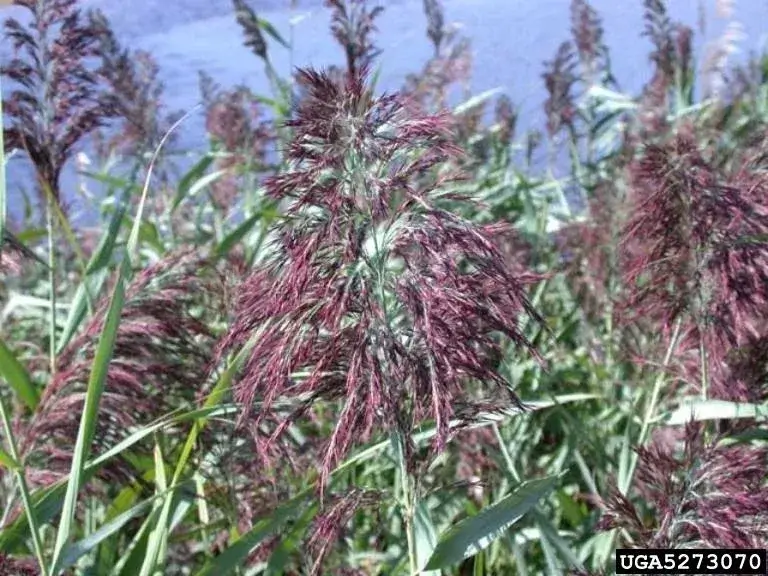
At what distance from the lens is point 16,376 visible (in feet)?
4.88

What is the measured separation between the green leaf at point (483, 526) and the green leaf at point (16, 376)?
0.64m

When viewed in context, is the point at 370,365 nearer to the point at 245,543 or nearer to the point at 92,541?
the point at 245,543

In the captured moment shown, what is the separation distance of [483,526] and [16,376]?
2.36ft

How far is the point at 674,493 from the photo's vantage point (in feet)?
3.98

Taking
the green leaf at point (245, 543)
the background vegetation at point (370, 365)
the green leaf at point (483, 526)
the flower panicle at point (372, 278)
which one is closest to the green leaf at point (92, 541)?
the background vegetation at point (370, 365)

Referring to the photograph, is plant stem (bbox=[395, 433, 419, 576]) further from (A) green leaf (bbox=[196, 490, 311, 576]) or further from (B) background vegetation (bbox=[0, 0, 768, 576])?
(A) green leaf (bbox=[196, 490, 311, 576])

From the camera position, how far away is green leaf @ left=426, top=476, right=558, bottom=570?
115 centimetres

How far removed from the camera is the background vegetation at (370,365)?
1082 millimetres

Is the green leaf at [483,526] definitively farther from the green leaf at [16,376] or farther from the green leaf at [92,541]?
the green leaf at [16,376]

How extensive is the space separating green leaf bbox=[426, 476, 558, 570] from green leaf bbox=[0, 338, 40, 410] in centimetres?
64

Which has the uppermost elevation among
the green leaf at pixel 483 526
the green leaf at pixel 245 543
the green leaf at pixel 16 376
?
the green leaf at pixel 16 376

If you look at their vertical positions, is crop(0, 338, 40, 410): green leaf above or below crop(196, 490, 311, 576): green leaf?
above

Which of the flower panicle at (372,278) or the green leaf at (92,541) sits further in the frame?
the green leaf at (92,541)

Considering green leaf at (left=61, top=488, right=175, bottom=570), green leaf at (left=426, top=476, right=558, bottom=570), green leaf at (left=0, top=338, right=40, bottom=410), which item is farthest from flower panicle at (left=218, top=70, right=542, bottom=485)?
green leaf at (left=0, top=338, right=40, bottom=410)
